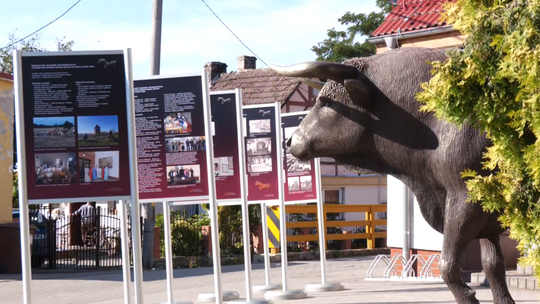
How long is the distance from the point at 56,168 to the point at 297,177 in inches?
229

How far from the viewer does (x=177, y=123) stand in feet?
32.9

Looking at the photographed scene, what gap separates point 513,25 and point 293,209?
1842cm

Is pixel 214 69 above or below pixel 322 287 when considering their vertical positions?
above

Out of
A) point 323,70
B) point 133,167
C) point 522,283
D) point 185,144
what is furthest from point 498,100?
point 522,283

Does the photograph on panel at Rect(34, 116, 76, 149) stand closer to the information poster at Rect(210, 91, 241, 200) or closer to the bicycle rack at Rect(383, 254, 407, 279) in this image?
the information poster at Rect(210, 91, 241, 200)

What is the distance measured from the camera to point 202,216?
2273 centimetres

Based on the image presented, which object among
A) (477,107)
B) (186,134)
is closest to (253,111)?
(186,134)

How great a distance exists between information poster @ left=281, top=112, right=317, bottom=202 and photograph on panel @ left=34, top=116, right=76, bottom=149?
565cm

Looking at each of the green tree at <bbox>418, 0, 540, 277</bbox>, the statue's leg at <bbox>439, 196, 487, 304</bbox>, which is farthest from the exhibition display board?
the green tree at <bbox>418, 0, 540, 277</bbox>

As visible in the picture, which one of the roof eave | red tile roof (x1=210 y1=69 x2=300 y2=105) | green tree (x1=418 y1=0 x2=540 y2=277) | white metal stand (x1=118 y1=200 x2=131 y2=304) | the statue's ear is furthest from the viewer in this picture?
red tile roof (x1=210 y1=69 x2=300 y2=105)

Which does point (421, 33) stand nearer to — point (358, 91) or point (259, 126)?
point (259, 126)

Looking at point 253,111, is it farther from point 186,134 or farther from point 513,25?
point 513,25

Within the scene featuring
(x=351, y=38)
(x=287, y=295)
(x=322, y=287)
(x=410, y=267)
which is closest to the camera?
(x=287, y=295)

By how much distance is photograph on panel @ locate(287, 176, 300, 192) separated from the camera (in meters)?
13.1
